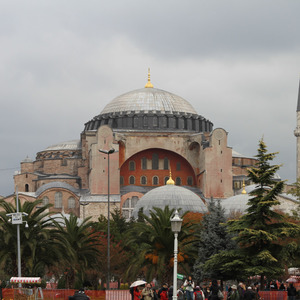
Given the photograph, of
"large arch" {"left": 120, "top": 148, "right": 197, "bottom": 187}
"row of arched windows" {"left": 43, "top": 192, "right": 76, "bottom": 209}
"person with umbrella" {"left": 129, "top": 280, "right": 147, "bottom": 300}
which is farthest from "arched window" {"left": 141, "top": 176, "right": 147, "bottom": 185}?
"person with umbrella" {"left": 129, "top": 280, "right": 147, "bottom": 300}

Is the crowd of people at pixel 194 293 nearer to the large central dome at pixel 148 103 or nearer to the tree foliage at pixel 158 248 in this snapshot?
the tree foliage at pixel 158 248

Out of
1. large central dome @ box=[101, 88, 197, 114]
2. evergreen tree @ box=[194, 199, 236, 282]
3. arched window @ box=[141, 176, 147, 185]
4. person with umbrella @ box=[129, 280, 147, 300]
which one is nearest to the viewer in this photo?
person with umbrella @ box=[129, 280, 147, 300]

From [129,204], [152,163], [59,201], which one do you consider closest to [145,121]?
[152,163]

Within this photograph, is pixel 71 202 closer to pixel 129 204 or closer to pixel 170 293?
pixel 129 204

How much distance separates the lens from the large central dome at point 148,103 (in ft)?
264

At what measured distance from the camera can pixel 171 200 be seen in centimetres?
6606

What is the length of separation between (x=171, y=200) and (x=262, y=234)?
3507cm

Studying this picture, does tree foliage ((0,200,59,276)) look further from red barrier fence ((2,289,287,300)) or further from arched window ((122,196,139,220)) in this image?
arched window ((122,196,139,220))

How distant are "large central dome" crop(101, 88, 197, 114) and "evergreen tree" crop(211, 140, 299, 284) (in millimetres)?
48105

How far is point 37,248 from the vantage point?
1324 inches

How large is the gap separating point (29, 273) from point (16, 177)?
155 ft

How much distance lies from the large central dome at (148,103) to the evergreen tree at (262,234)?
4810cm

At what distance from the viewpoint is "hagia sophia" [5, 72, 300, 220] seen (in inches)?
2785

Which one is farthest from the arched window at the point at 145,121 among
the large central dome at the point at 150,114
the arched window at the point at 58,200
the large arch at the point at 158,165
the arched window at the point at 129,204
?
the arched window at the point at 58,200
